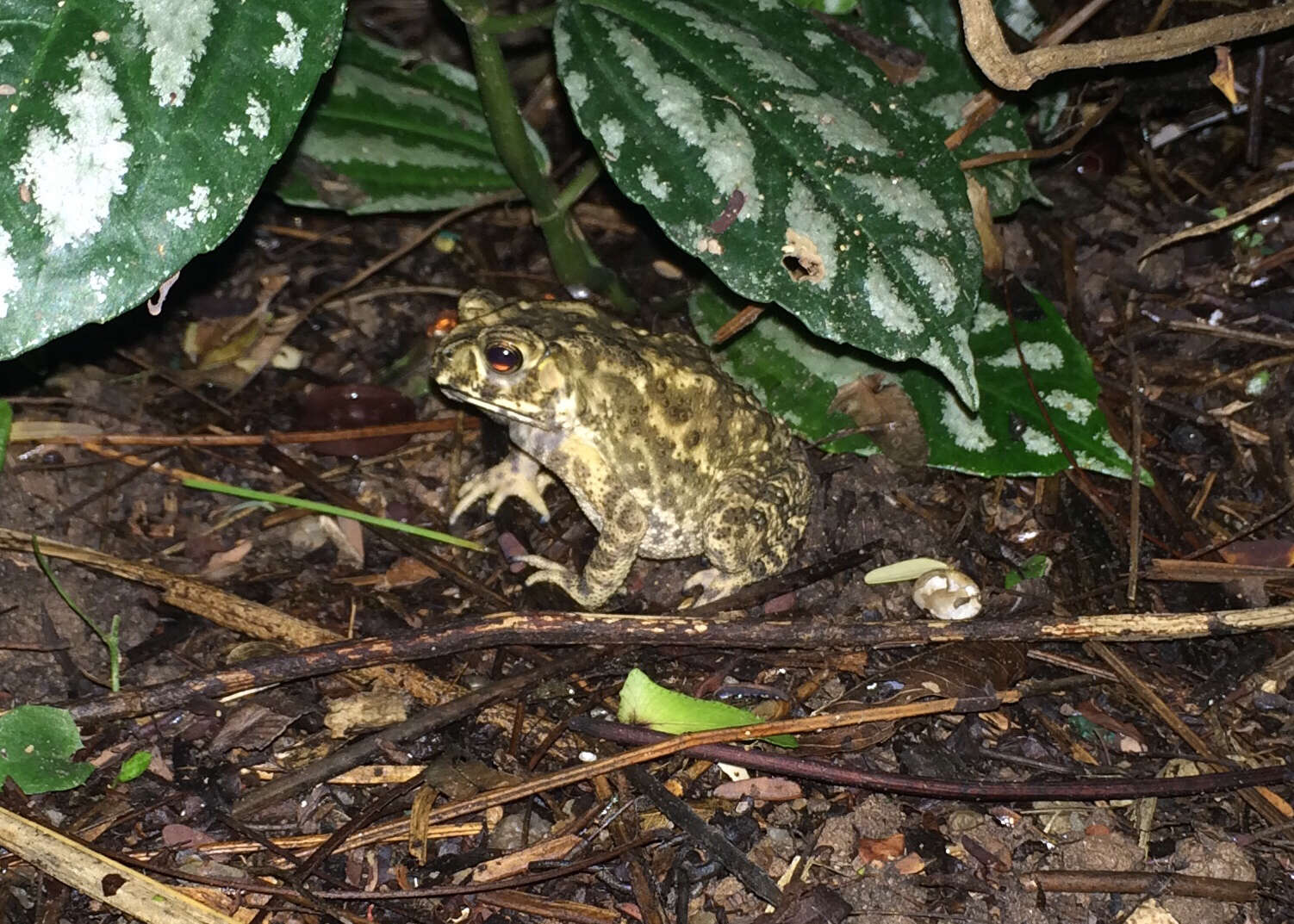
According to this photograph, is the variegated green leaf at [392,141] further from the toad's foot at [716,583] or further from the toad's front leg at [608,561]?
the toad's foot at [716,583]

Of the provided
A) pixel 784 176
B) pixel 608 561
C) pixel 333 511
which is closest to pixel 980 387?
pixel 784 176

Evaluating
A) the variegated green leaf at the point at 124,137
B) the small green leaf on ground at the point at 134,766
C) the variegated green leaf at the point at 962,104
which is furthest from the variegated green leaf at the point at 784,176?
the small green leaf on ground at the point at 134,766

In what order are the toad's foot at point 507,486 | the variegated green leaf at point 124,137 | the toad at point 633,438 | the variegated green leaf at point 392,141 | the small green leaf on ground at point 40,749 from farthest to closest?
1. the variegated green leaf at point 392,141
2. the toad's foot at point 507,486
3. the toad at point 633,438
4. the small green leaf on ground at point 40,749
5. the variegated green leaf at point 124,137

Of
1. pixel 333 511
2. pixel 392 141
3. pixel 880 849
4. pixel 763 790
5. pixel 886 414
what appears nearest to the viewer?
pixel 880 849

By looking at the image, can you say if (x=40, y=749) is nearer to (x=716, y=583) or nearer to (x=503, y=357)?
(x=503, y=357)

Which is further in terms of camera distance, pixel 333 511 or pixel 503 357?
pixel 333 511

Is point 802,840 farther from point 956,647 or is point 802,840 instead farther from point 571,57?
point 571,57
